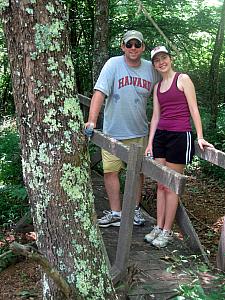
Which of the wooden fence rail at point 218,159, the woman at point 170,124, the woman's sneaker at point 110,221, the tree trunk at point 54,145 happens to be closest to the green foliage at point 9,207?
the woman's sneaker at point 110,221

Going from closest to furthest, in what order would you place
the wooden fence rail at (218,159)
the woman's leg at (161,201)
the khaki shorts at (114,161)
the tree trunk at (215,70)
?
the wooden fence rail at (218,159)
the woman's leg at (161,201)
the khaki shorts at (114,161)
the tree trunk at (215,70)

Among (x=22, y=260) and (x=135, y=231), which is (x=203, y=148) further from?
(x=22, y=260)

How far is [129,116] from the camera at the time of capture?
15.6ft

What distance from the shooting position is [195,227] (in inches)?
274

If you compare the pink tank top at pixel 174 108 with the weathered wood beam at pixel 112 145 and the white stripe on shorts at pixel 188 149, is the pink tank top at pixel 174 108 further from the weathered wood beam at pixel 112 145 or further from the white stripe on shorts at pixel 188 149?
the weathered wood beam at pixel 112 145

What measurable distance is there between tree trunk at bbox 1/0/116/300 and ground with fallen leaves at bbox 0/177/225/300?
6.21 ft

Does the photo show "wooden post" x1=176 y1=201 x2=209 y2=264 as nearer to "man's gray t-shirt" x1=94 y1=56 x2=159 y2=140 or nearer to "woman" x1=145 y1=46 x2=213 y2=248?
"woman" x1=145 y1=46 x2=213 y2=248

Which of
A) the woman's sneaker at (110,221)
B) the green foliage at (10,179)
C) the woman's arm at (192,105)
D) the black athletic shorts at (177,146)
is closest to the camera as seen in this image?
the woman's arm at (192,105)

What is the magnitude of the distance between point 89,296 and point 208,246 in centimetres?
370

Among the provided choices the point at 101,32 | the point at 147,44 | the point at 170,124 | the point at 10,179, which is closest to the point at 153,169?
the point at 170,124

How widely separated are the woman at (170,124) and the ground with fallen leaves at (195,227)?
24.1 inches

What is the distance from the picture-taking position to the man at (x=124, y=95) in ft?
15.0

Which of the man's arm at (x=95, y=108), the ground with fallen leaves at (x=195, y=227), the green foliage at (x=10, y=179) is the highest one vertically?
the man's arm at (x=95, y=108)

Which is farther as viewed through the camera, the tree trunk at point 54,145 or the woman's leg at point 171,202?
the woman's leg at point 171,202
